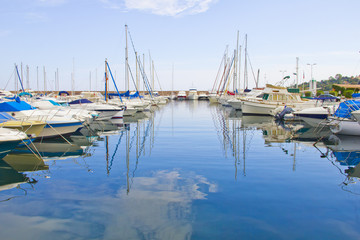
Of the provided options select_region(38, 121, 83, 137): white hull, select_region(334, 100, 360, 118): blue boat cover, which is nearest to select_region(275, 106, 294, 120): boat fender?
select_region(334, 100, 360, 118): blue boat cover

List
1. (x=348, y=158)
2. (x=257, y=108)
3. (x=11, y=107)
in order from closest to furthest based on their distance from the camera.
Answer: (x=348, y=158) < (x=11, y=107) < (x=257, y=108)

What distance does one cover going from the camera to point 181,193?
755cm

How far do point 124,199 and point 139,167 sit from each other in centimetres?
324

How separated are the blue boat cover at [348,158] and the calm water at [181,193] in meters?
0.03

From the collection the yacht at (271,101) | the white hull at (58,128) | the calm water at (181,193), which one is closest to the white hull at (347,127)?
the calm water at (181,193)

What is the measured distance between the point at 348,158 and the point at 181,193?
25.2 feet

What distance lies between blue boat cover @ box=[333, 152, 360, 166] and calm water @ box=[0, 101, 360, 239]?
35 mm

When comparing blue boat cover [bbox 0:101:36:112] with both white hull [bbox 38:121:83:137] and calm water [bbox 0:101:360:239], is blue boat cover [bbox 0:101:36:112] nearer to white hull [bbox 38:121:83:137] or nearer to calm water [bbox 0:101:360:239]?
white hull [bbox 38:121:83:137]

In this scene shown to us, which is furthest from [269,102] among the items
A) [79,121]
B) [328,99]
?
[79,121]

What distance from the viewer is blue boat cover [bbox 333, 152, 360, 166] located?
11.1 meters

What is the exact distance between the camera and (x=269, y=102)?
30453 millimetres

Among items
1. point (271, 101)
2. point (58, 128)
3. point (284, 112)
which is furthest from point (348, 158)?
point (271, 101)

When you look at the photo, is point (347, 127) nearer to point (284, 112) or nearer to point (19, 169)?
point (284, 112)

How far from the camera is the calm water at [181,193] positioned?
18.5ft
